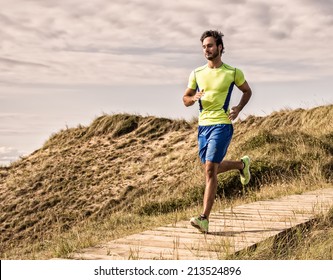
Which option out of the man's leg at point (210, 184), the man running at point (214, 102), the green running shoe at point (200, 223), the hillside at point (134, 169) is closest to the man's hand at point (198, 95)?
the man running at point (214, 102)

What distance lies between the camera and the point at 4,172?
68.7ft

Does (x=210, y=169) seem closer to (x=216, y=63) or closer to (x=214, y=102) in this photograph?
(x=214, y=102)

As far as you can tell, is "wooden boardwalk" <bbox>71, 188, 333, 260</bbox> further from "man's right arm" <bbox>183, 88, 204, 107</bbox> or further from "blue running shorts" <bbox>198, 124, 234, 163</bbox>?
"man's right arm" <bbox>183, 88, 204, 107</bbox>

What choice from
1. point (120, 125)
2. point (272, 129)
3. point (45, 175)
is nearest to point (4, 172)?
point (45, 175)

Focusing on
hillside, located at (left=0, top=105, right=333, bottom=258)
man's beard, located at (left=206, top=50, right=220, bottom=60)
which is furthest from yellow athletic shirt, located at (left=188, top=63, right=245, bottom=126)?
hillside, located at (left=0, top=105, right=333, bottom=258)

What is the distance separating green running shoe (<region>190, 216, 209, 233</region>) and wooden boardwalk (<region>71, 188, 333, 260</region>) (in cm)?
8

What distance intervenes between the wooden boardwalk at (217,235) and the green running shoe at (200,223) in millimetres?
82

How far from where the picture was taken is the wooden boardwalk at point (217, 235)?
18.5 feet

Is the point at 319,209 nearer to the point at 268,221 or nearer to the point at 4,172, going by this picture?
the point at 268,221

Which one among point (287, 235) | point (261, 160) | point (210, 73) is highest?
point (210, 73)

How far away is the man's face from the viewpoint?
23.1 ft

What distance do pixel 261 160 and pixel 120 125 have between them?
8.32m

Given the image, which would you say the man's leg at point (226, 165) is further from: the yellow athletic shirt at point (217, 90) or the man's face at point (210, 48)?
the man's face at point (210, 48)

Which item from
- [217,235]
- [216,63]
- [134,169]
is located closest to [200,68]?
[216,63]
